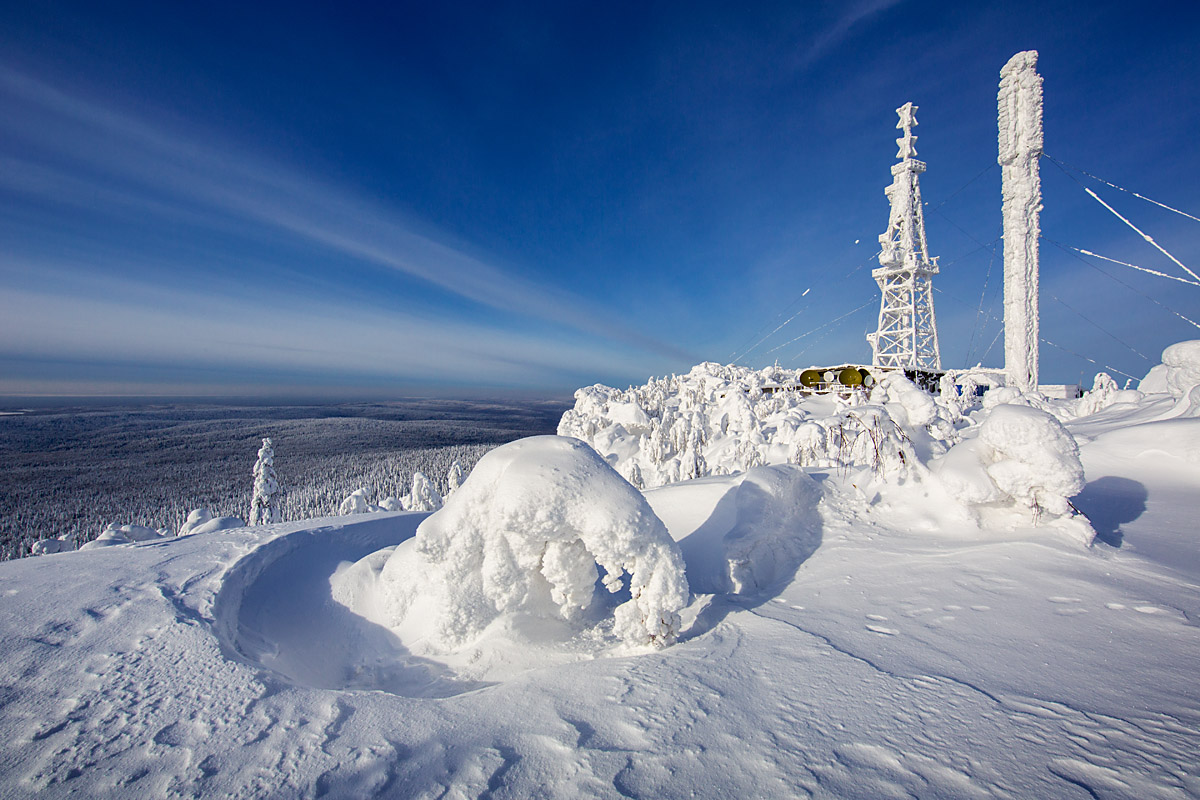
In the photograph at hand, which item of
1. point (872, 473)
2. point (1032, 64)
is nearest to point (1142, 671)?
point (872, 473)

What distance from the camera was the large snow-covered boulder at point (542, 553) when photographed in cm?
544

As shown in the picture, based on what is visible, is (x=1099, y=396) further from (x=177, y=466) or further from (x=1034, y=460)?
(x=177, y=466)

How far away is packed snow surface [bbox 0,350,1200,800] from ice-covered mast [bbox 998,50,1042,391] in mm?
17160

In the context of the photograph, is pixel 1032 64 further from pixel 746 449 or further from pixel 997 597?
pixel 997 597

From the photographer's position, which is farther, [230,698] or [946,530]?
[946,530]

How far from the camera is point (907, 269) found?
28.0m

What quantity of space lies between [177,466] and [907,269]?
11064 cm

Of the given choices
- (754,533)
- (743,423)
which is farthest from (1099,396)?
(754,533)

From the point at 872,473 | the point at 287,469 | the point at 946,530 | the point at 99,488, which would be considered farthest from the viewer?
the point at 287,469

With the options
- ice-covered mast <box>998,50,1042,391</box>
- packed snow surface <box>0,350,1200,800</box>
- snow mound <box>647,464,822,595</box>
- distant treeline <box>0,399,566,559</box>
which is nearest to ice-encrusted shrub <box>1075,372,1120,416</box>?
ice-covered mast <box>998,50,1042,391</box>

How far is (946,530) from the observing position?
293 inches

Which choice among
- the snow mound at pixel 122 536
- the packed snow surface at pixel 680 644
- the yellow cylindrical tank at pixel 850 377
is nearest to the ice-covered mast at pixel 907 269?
the yellow cylindrical tank at pixel 850 377

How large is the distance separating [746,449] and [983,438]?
1470 cm

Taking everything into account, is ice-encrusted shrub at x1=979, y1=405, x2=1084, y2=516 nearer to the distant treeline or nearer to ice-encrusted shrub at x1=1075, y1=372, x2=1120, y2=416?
ice-encrusted shrub at x1=1075, y1=372, x2=1120, y2=416
